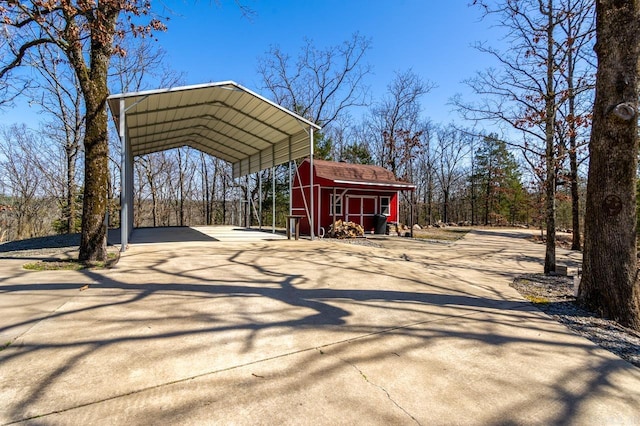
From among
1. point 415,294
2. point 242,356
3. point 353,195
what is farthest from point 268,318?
point 353,195

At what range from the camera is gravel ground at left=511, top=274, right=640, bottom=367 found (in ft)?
9.19

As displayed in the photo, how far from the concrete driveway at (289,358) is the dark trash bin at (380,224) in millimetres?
10248

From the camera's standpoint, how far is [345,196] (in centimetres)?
1436

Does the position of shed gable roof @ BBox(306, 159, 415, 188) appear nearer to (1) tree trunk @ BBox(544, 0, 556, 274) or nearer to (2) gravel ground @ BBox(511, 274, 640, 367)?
(1) tree trunk @ BBox(544, 0, 556, 274)

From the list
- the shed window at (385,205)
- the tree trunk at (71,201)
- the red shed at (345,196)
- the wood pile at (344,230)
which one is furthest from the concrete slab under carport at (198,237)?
the shed window at (385,205)

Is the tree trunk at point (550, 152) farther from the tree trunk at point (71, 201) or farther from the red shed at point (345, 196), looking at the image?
the tree trunk at point (71, 201)

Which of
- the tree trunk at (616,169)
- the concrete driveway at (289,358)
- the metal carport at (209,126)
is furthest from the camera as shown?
the metal carport at (209,126)

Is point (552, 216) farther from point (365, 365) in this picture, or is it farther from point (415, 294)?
point (365, 365)

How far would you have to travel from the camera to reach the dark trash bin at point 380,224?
14.6 m

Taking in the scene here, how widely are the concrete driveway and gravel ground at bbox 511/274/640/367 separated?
21 centimetres

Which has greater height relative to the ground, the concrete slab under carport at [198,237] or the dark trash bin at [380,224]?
the dark trash bin at [380,224]

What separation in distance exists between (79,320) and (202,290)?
1362 millimetres

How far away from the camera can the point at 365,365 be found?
87.0 inches

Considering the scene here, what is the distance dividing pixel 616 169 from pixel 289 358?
4126 mm
